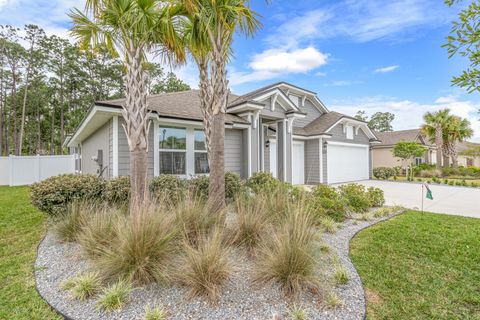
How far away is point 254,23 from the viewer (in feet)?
19.9

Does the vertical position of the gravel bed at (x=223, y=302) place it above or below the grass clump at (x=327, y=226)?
below

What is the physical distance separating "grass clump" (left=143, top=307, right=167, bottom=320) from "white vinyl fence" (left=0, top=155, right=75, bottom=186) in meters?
19.5

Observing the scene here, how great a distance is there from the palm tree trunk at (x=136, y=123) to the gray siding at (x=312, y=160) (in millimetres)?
11769

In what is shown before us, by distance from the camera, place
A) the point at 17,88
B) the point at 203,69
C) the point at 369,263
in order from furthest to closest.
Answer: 1. the point at 17,88
2. the point at 203,69
3. the point at 369,263

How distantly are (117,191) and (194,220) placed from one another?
3698mm

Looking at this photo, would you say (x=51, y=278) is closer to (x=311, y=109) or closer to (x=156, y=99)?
(x=156, y=99)

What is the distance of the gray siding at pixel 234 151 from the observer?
10.9m

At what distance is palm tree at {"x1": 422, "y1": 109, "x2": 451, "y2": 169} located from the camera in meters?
23.2

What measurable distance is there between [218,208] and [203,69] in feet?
14.5

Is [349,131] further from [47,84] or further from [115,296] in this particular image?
[47,84]

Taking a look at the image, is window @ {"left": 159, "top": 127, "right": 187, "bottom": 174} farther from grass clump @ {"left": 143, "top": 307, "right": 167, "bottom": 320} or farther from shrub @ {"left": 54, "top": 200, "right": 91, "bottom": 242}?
grass clump @ {"left": 143, "top": 307, "right": 167, "bottom": 320}

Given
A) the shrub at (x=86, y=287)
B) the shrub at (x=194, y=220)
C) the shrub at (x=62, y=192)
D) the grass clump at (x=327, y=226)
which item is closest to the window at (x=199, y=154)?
the shrub at (x=62, y=192)

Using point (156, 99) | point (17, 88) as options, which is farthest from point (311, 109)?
point (17, 88)

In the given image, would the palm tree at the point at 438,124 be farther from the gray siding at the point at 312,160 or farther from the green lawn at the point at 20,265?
the green lawn at the point at 20,265
